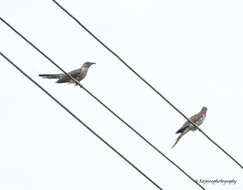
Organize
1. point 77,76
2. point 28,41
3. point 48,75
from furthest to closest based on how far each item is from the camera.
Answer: point 77,76 < point 48,75 < point 28,41

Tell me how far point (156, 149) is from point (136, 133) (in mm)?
269

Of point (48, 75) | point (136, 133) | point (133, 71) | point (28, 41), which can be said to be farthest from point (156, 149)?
point (48, 75)

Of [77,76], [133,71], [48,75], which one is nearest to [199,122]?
[77,76]

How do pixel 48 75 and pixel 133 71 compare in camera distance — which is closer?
pixel 133 71

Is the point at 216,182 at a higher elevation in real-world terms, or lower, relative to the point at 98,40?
higher

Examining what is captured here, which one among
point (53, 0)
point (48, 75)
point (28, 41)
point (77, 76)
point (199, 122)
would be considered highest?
point (199, 122)

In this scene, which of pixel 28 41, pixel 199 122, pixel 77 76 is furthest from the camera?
pixel 199 122

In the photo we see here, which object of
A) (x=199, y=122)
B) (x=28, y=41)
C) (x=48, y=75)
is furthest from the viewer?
(x=199, y=122)

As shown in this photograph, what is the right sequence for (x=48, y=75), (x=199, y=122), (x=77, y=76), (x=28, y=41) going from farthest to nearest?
(x=199, y=122) < (x=77, y=76) < (x=48, y=75) < (x=28, y=41)

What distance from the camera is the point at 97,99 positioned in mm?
8594

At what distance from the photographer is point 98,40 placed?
8.70 metres

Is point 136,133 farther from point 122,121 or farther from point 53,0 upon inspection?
point 53,0

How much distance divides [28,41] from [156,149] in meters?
1.53

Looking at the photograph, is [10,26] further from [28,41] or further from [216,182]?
[216,182]
